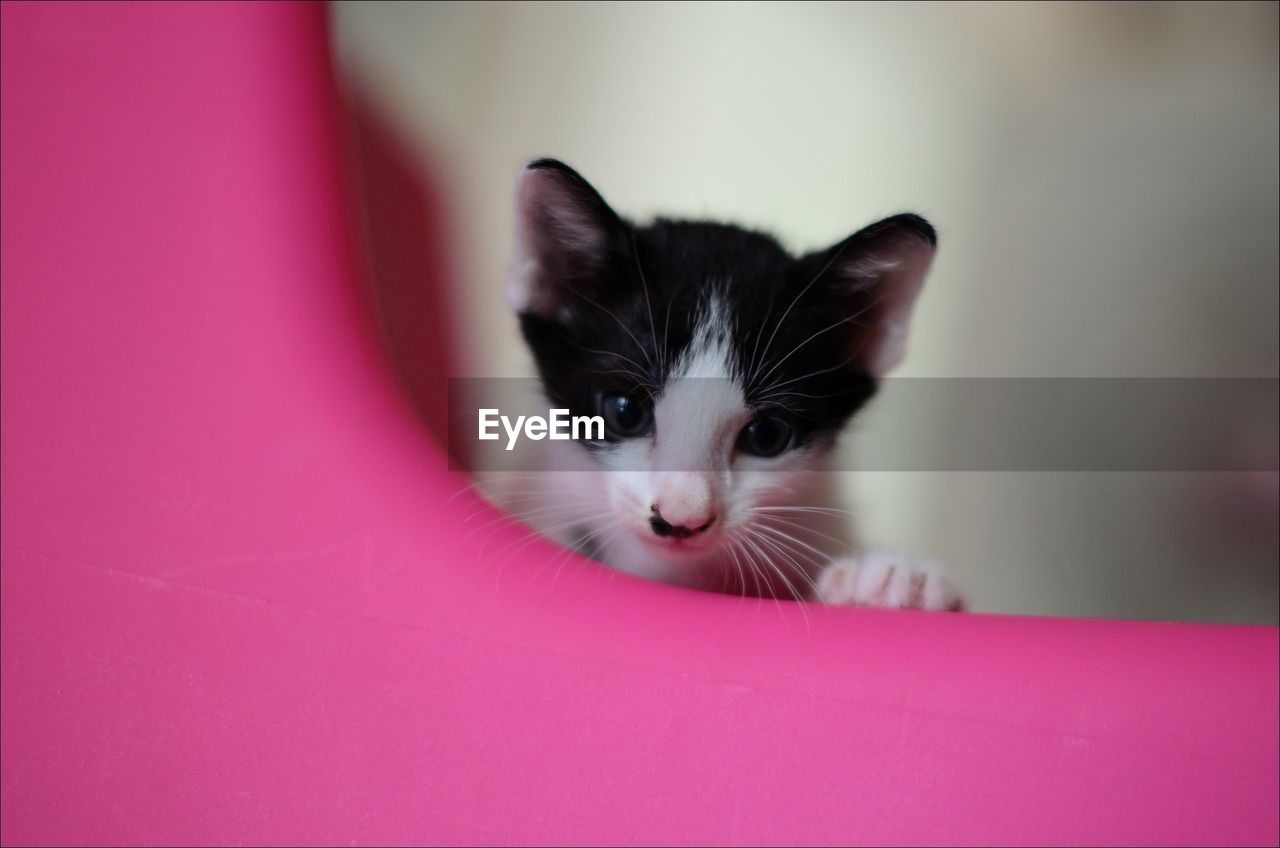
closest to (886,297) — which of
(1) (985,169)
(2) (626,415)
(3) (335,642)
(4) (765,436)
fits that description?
(4) (765,436)

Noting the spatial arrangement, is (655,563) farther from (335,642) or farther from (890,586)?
(335,642)

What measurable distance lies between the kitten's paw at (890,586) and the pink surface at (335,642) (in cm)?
18

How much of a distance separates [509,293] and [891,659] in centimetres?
63

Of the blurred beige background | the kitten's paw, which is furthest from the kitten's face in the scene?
the blurred beige background

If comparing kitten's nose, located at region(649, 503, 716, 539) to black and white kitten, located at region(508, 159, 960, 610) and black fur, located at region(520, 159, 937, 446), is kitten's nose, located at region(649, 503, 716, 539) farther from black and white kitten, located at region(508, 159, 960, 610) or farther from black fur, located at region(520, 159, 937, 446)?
black fur, located at region(520, 159, 937, 446)

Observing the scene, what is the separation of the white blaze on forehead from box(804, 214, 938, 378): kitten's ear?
0.14m

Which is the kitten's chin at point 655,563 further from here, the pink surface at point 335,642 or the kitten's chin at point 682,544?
the pink surface at point 335,642

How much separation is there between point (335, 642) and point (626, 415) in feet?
1.31

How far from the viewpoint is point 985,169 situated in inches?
72.3

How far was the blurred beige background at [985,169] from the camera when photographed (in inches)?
70.2

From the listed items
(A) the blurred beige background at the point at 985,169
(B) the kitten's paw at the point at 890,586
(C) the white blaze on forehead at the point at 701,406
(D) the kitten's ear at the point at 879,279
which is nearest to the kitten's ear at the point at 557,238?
(C) the white blaze on forehead at the point at 701,406

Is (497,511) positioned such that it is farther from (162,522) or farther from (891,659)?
(891,659)

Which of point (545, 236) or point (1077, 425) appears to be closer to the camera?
point (545, 236)

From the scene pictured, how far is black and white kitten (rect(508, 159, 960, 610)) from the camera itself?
3.20 ft
